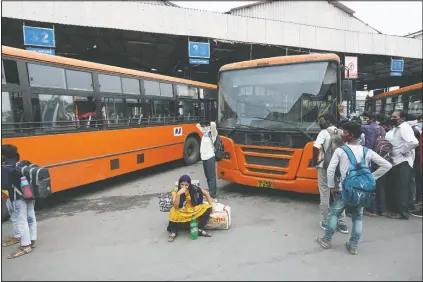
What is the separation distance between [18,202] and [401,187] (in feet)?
17.1

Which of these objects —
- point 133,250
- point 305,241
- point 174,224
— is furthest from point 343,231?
point 133,250

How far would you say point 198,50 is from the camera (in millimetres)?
13031

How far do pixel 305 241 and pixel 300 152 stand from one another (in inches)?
70.6

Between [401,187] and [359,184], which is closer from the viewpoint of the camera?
[359,184]

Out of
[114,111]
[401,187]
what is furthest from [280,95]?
[114,111]

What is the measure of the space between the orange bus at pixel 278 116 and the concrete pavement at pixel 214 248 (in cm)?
59

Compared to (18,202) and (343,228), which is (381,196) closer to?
(343,228)

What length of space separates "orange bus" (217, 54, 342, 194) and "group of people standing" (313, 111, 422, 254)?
625mm

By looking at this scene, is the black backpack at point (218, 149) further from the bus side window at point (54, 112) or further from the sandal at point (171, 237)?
the bus side window at point (54, 112)

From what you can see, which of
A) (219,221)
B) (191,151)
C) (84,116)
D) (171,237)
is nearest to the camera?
(171,237)

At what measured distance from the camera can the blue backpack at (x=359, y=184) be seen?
3.23 m

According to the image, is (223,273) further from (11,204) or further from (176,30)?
(176,30)

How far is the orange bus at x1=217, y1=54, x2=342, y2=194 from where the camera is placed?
538cm

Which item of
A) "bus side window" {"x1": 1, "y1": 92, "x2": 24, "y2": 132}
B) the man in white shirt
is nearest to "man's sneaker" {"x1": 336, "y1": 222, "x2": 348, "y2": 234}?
the man in white shirt
